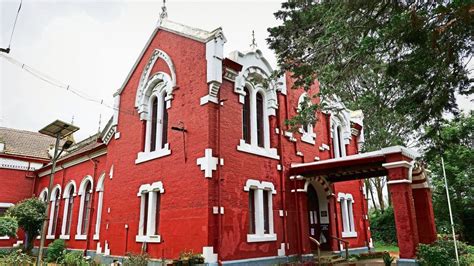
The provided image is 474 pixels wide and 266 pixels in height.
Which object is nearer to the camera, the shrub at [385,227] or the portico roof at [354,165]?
the portico roof at [354,165]

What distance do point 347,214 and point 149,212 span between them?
1077 cm

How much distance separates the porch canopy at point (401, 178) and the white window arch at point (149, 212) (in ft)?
19.0

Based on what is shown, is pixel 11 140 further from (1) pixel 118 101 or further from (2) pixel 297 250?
(2) pixel 297 250

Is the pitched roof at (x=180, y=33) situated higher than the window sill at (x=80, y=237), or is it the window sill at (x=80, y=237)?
the pitched roof at (x=180, y=33)

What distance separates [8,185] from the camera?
25.1 meters

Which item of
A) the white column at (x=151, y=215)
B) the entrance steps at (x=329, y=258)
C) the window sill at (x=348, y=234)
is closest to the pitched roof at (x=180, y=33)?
the white column at (x=151, y=215)

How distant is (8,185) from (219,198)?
20896 millimetres

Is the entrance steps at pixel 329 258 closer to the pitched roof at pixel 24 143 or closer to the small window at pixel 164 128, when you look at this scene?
the small window at pixel 164 128

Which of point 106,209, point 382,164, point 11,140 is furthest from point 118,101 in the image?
point 11,140

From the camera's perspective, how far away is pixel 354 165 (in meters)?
13.4

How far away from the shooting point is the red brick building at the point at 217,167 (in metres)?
12.0

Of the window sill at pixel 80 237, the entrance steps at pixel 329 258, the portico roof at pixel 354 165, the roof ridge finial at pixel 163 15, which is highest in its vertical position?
the roof ridge finial at pixel 163 15

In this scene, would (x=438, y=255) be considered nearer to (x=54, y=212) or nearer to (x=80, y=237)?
(x=80, y=237)

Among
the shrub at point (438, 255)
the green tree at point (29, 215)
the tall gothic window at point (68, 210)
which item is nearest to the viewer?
the shrub at point (438, 255)
